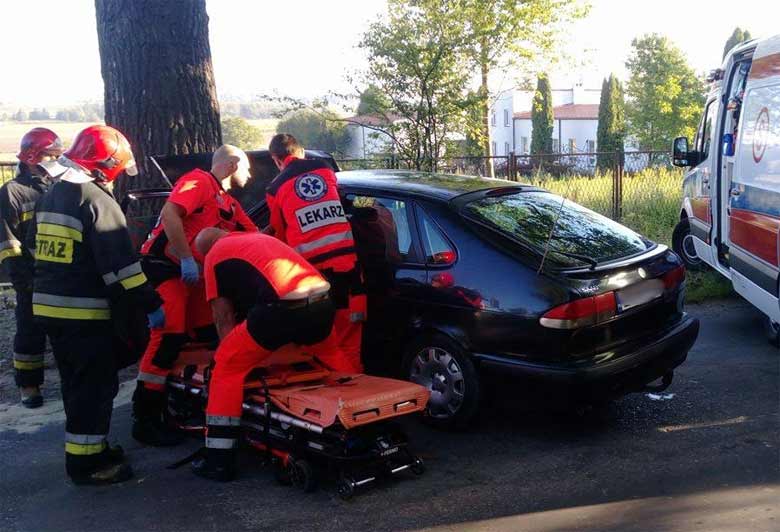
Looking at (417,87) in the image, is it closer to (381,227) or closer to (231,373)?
(381,227)

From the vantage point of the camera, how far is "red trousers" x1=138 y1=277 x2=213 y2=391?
15.7ft

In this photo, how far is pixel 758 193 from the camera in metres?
5.88

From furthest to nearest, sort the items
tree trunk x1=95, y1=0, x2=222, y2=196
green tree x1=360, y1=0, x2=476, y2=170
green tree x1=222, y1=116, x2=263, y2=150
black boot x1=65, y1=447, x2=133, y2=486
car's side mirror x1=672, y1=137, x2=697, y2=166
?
green tree x1=222, y1=116, x2=263, y2=150 → green tree x1=360, y1=0, x2=476, y2=170 → car's side mirror x1=672, y1=137, x2=697, y2=166 → tree trunk x1=95, y1=0, x2=222, y2=196 → black boot x1=65, y1=447, x2=133, y2=486

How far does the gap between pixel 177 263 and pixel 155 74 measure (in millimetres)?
2589

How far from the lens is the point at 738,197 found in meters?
6.41

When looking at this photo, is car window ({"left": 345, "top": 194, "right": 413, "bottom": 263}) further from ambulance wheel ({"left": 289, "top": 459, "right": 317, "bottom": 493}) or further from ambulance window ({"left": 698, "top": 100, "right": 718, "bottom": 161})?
ambulance window ({"left": 698, "top": 100, "right": 718, "bottom": 161})

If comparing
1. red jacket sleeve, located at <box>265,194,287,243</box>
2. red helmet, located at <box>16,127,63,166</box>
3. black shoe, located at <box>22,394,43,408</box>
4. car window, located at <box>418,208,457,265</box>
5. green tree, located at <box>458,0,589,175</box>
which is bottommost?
black shoe, located at <box>22,394,43,408</box>

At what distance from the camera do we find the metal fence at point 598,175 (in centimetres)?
1284

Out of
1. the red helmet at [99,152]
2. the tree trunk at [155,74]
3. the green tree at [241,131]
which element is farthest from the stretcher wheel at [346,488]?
the green tree at [241,131]

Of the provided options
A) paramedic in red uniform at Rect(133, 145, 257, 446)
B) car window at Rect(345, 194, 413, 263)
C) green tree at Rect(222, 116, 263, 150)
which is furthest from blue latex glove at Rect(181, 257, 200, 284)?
green tree at Rect(222, 116, 263, 150)

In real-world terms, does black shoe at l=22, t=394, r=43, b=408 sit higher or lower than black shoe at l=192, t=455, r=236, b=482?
lower

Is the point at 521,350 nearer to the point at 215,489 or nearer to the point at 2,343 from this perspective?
the point at 215,489

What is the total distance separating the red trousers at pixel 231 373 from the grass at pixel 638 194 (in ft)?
30.6

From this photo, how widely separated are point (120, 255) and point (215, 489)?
1.36m
